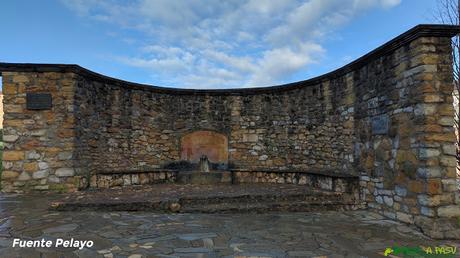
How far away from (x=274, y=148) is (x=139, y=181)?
4143mm

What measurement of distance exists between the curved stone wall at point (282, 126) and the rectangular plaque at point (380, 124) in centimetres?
2

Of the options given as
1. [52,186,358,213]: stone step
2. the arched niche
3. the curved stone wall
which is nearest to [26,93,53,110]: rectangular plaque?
the curved stone wall

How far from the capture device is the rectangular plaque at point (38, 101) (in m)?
6.98

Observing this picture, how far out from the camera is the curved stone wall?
15.2 feet

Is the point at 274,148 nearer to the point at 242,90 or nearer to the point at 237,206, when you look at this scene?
the point at 242,90

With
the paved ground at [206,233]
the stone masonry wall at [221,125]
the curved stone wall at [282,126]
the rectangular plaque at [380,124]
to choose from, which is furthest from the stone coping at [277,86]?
the paved ground at [206,233]

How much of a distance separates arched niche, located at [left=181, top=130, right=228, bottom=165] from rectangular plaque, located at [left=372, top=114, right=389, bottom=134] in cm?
501

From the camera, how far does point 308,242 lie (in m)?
4.00

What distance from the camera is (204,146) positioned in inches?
392

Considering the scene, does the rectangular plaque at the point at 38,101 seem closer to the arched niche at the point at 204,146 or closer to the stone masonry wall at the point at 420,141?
the arched niche at the point at 204,146

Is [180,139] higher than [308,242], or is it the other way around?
[180,139]

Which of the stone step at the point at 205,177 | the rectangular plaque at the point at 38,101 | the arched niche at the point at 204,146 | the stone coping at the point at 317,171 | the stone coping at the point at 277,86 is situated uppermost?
the stone coping at the point at 277,86

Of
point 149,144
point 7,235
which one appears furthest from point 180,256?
point 149,144

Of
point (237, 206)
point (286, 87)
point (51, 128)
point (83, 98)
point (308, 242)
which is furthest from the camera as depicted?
point (286, 87)
